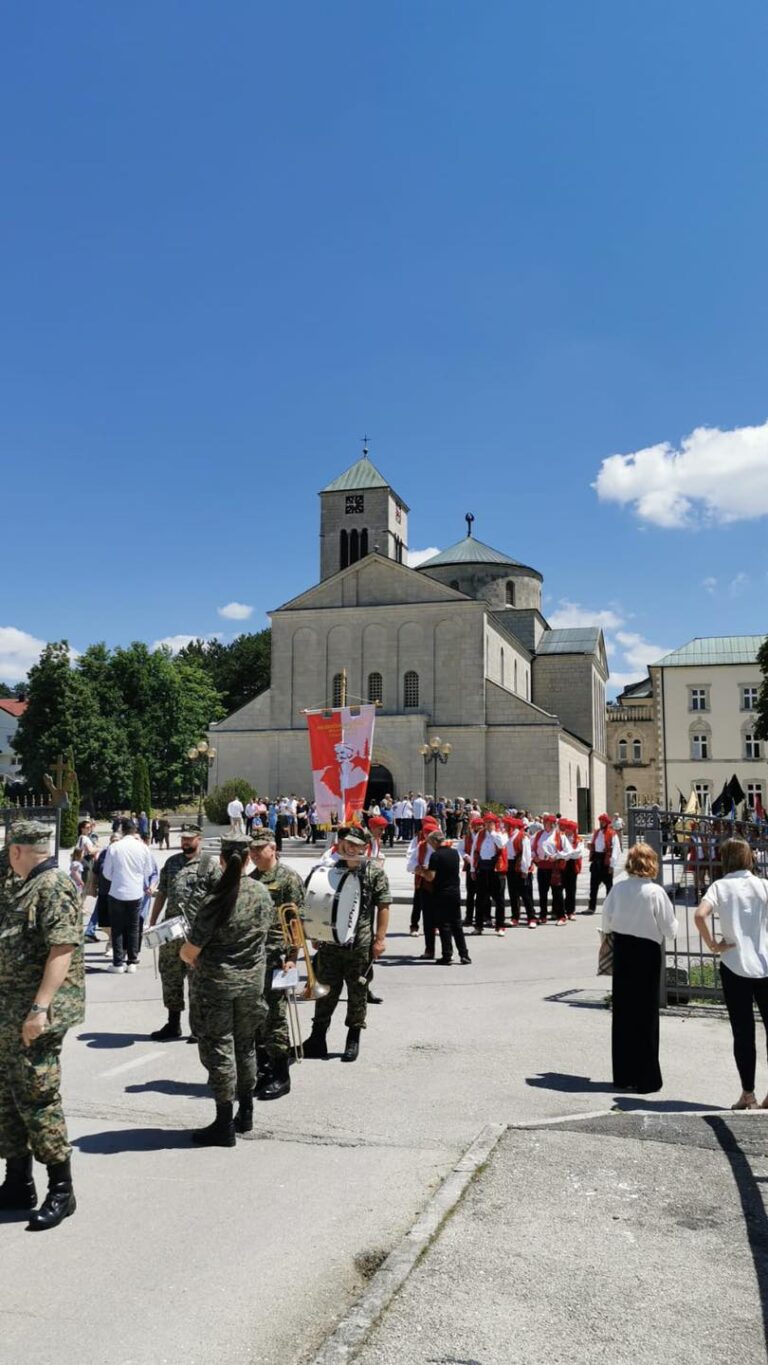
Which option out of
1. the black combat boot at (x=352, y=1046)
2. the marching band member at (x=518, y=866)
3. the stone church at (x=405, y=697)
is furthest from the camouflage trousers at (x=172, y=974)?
the stone church at (x=405, y=697)

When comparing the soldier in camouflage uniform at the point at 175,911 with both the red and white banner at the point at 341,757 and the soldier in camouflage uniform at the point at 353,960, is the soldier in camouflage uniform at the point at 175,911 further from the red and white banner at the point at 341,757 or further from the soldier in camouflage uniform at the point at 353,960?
the red and white banner at the point at 341,757

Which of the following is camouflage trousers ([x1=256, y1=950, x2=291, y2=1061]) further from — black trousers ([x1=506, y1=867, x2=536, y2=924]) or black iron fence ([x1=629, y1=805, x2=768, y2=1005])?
black trousers ([x1=506, y1=867, x2=536, y2=924])

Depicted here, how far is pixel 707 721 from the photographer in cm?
5825

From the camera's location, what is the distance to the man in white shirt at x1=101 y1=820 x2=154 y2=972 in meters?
11.5

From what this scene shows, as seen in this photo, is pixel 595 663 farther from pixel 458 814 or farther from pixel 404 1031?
pixel 404 1031

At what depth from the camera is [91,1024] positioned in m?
9.16

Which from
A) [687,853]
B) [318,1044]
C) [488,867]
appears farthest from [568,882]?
[318,1044]

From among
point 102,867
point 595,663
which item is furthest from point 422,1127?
point 595,663

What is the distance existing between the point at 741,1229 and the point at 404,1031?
462 cm

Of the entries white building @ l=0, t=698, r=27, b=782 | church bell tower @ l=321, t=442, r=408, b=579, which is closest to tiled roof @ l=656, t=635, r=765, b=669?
church bell tower @ l=321, t=442, r=408, b=579

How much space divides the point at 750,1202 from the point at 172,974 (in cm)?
507

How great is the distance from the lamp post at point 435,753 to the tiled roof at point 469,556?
800 inches

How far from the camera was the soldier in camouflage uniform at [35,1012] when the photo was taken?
184 inches

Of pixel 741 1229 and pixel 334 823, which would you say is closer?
pixel 741 1229
